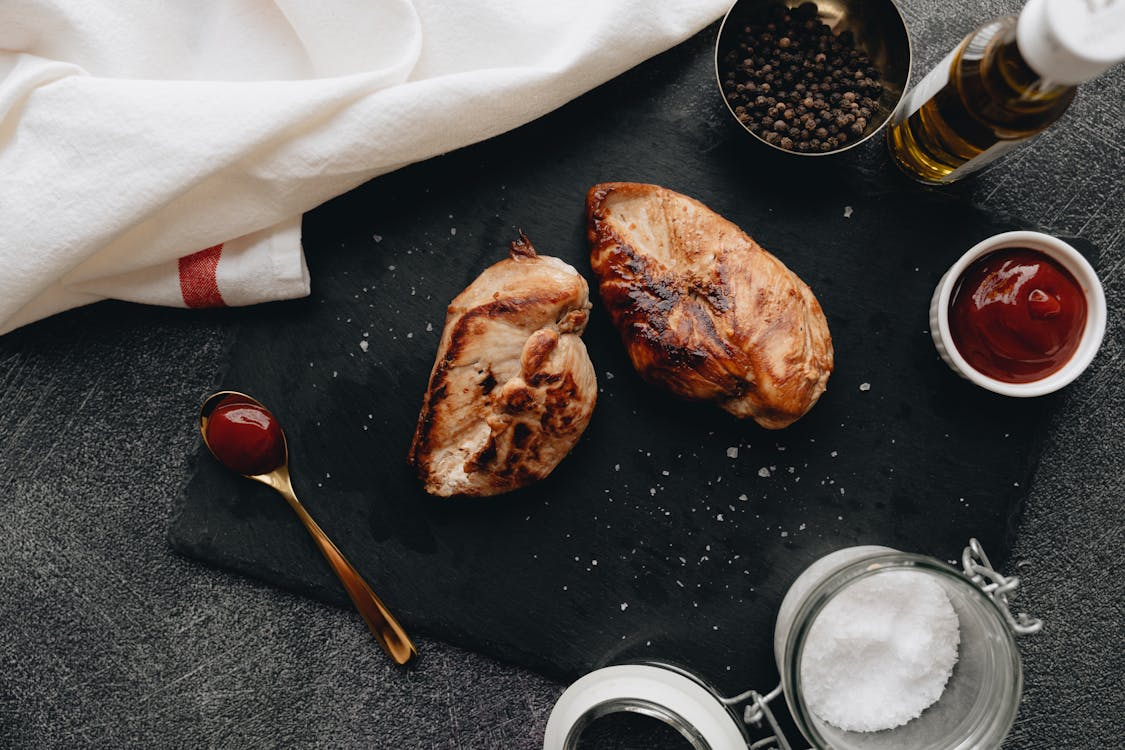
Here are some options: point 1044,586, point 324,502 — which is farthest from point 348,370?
point 1044,586

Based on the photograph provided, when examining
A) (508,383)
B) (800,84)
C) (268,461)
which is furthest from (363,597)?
(800,84)

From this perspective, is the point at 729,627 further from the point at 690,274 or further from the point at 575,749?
the point at 690,274

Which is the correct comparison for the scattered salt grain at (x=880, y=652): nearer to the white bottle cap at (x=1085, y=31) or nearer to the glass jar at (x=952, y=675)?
the glass jar at (x=952, y=675)

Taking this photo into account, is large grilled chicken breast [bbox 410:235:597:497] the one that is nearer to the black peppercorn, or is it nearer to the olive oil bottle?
the black peppercorn

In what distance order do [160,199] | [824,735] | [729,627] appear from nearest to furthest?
[824,735], [160,199], [729,627]

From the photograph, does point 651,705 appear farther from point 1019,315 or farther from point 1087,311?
point 1087,311

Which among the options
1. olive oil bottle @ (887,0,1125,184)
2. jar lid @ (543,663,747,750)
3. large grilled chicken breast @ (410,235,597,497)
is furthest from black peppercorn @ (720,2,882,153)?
jar lid @ (543,663,747,750)
